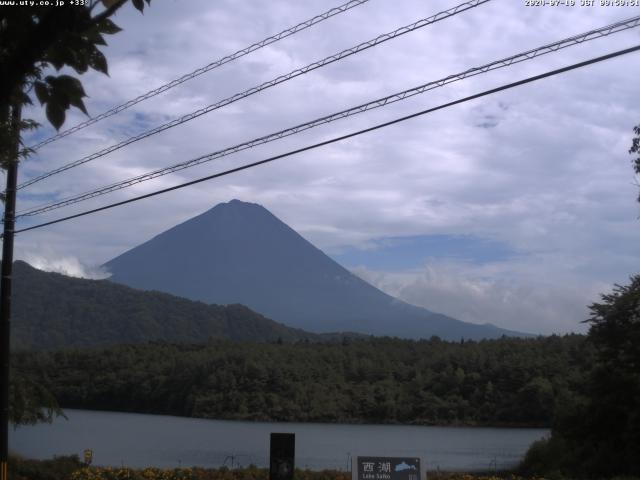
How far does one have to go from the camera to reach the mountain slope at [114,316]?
15950 centimetres

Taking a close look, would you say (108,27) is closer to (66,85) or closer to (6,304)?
(66,85)

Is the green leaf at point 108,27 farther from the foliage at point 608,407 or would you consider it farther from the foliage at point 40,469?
the foliage at point 608,407

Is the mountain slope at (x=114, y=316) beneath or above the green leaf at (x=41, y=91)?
above

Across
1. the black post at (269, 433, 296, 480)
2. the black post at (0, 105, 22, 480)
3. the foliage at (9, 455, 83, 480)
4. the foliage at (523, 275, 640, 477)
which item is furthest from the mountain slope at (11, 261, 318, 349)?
the black post at (269, 433, 296, 480)

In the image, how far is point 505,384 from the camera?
67.4 metres

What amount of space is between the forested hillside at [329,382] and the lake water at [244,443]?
14.5 feet

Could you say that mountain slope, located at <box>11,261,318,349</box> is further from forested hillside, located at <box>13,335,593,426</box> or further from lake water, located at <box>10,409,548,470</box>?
lake water, located at <box>10,409,548,470</box>

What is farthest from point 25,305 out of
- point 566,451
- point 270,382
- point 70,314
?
point 566,451

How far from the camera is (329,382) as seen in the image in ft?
266

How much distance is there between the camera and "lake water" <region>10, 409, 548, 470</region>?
120 feet

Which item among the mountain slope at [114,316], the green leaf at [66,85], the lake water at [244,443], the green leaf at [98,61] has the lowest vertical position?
the lake water at [244,443]

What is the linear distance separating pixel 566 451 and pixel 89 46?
30.4 meters

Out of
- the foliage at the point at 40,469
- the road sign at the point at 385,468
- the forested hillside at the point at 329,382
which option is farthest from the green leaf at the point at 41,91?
the forested hillside at the point at 329,382

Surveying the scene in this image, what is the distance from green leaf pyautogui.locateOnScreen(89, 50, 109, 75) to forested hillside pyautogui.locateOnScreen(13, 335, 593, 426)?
200ft
